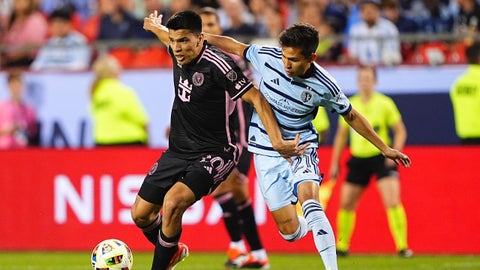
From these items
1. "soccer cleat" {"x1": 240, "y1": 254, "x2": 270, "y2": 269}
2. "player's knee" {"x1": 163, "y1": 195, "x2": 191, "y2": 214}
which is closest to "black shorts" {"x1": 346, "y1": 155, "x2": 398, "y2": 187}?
"soccer cleat" {"x1": 240, "y1": 254, "x2": 270, "y2": 269}

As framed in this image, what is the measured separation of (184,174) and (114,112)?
5705 millimetres

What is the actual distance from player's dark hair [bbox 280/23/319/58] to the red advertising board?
17.2 ft

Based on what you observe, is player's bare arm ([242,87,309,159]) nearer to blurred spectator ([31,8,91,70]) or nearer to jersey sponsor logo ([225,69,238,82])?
jersey sponsor logo ([225,69,238,82])

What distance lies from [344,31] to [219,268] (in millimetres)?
6421

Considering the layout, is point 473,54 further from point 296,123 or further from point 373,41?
point 296,123

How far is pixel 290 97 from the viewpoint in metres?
9.72

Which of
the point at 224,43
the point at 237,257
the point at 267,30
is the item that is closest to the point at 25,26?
the point at 267,30

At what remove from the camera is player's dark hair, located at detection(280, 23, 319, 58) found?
30.4 ft

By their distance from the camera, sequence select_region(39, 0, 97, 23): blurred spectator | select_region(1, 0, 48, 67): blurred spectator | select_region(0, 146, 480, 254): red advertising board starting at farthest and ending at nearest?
select_region(39, 0, 97, 23): blurred spectator < select_region(1, 0, 48, 67): blurred spectator < select_region(0, 146, 480, 254): red advertising board

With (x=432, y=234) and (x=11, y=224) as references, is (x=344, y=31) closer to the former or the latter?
(x=432, y=234)

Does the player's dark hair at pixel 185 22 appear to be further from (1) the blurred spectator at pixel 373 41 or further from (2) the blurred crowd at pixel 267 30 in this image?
(1) the blurred spectator at pixel 373 41

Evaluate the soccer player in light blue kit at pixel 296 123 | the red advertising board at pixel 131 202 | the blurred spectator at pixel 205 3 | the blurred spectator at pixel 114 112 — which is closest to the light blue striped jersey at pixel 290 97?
the soccer player in light blue kit at pixel 296 123

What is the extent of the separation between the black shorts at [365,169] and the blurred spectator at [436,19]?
12.9 feet

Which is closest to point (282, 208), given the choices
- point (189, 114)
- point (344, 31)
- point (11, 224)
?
point (189, 114)
